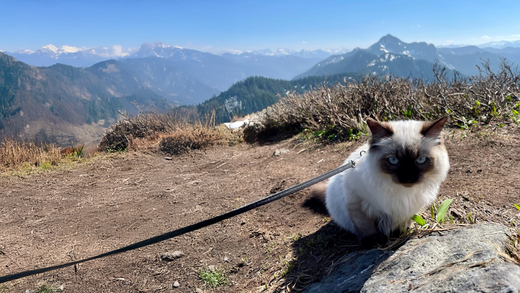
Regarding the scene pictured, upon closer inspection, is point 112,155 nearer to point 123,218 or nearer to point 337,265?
point 123,218

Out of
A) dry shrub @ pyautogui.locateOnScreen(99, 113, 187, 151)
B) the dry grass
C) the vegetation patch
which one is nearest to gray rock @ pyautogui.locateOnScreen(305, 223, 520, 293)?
the vegetation patch

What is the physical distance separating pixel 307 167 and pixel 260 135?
12.9 feet

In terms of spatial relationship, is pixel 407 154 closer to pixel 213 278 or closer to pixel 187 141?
pixel 213 278

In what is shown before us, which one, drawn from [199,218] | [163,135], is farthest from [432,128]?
[163,135]

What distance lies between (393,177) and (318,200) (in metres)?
1.62

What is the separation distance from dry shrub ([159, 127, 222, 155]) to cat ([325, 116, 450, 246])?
6.10m

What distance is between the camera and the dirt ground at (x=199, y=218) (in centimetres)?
274

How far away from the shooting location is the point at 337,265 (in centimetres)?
226

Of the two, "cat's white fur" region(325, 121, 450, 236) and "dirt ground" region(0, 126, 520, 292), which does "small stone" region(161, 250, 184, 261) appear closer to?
"dirt ground" region(0, 126, 520, 292)

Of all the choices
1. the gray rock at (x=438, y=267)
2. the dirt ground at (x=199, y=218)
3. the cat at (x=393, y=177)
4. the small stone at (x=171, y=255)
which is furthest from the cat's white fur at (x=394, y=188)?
the small stone at (x=171, y=255)

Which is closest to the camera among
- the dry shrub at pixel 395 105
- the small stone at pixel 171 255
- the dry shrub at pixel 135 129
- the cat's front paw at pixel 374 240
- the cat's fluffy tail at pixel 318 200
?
the cat's front paw at pixel 374 240

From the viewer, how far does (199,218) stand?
4.07 m

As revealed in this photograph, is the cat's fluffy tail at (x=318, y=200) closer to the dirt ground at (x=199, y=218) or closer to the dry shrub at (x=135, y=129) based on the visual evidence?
the dirt ground at (x=199, y=218)

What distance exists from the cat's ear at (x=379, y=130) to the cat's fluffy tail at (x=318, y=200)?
4.36 feet
